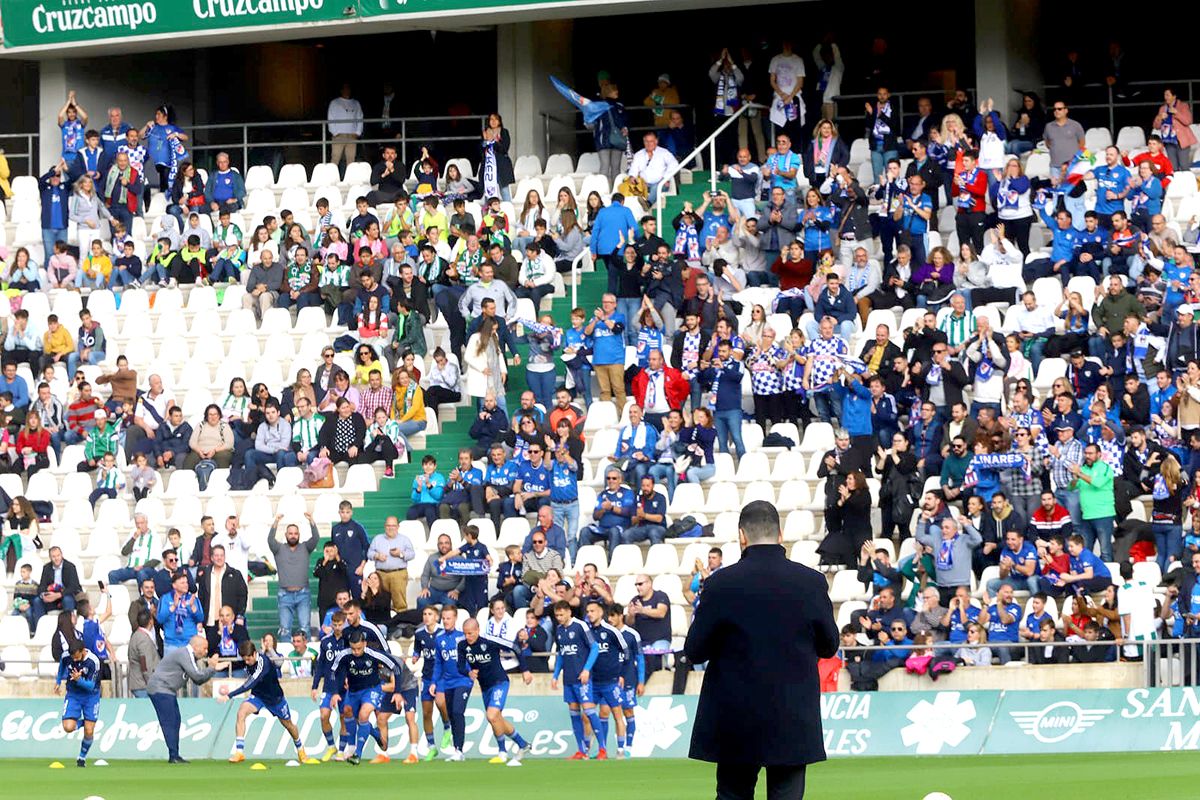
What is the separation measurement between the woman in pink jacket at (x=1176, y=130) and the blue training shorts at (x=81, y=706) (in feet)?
47.4

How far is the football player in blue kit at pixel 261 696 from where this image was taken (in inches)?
896

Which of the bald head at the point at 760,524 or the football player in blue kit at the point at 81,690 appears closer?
the bald head at the point at 760,524

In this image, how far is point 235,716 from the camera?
2459 cm

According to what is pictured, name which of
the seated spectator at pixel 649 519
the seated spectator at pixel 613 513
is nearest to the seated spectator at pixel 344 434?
the seated spectator at pixel 613 513

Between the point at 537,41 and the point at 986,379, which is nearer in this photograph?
the point at 986,379

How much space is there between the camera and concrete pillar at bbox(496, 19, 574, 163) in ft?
110

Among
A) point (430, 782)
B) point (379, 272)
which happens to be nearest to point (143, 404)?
point (379, 272)

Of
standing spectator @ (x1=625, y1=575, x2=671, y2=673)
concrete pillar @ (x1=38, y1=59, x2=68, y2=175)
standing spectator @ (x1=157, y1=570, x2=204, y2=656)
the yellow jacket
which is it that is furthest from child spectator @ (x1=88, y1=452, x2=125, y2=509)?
concrete pillar @ (x1=38, y1=59, x2=68, y2=175)

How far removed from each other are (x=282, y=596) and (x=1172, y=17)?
15.7 metres

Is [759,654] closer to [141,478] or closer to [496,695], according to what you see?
[496,695]

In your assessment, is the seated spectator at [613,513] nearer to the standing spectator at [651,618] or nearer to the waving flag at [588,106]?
the standing spectator at [651,618]

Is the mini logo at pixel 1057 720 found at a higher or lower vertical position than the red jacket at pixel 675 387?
lower

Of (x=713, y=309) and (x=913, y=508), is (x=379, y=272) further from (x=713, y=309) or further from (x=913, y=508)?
(x=913, y=508)

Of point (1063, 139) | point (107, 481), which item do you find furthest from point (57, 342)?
point (1063, 139)
